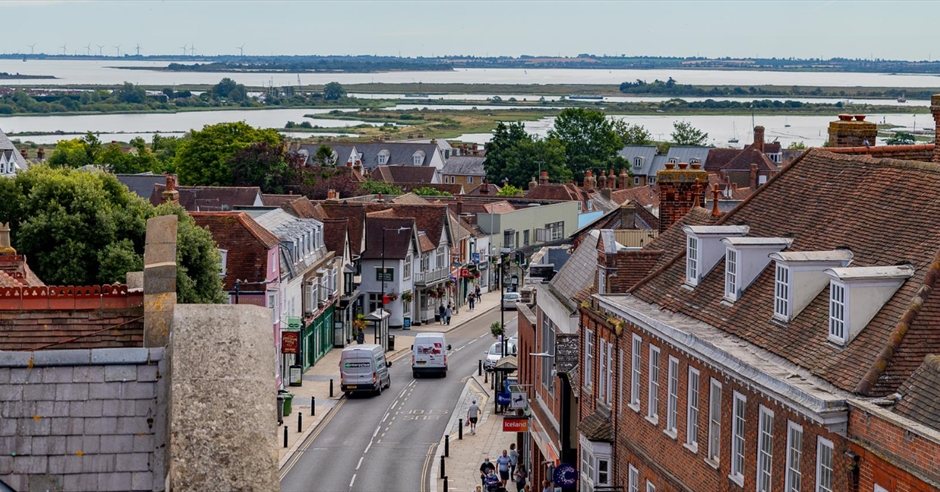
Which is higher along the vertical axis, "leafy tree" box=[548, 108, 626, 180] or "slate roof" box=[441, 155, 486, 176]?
"leafy tree" box=[548, 108, 626, 180]

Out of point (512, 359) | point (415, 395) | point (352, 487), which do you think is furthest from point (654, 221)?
point (352, 487)

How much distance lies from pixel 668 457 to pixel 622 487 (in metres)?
4.48

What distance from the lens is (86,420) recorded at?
11.9m

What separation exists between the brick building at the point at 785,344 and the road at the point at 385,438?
1733 cm

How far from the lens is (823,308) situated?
73.3 ft

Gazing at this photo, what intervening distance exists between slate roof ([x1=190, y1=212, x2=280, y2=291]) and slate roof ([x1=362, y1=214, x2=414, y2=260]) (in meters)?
25.6

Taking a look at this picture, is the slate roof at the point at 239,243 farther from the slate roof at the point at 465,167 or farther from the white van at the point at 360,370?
the slate roof at the point at 465,167

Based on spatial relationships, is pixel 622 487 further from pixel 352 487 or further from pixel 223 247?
pixel 223 247

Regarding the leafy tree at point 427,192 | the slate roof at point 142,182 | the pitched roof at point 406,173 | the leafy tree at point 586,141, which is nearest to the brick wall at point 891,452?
the slate roof at point 142,182

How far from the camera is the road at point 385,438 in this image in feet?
165

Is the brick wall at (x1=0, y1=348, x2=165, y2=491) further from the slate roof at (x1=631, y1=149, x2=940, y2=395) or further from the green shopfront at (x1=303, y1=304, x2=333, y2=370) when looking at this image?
the green shopfront at (x1=303, y1=304, x2=333, y2=370)

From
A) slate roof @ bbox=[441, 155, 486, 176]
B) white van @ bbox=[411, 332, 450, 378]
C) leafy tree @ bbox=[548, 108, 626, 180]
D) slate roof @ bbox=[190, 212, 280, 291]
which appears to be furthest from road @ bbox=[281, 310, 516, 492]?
slate roof @ bbox=[441, 155, 486, 176]

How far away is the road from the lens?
50156 mm

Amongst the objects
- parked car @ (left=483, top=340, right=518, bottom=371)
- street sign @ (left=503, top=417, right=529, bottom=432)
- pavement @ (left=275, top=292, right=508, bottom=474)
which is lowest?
pavement @ (left=275, top=292, right=508, bottom=474)
